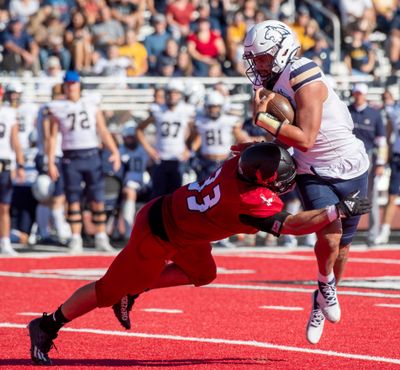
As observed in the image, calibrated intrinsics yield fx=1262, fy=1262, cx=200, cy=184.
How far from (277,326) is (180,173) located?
22.0 ft

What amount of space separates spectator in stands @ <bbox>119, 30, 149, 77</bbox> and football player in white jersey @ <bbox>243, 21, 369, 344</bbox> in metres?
10.9

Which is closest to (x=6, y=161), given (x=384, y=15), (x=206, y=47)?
(x=206, y=47)

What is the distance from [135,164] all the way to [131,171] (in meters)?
0.09

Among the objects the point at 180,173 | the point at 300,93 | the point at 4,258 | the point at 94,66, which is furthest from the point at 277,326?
the point at 94,66

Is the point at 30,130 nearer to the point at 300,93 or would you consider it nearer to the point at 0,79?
the point at 0,79

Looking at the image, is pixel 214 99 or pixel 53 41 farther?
pixel 53 41

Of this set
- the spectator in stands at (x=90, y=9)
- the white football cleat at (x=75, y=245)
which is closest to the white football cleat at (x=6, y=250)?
the white football cleat at (x=75, y=245)

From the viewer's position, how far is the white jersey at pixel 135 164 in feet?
47.9

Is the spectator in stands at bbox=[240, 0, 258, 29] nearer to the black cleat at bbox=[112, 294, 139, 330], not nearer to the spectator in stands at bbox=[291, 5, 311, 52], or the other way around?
the spectator in stands at bbox=[291, 5, 311, 52]

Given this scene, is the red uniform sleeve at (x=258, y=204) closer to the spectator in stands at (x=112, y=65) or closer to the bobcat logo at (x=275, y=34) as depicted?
the bobcat logo at (x=275, y=34)

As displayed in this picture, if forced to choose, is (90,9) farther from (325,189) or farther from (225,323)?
(325,189)

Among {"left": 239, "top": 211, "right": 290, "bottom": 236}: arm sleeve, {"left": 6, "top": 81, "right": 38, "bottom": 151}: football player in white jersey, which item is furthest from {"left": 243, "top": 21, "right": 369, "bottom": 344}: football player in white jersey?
{"left": 6, "top": 81, "right": 38, "bottom": 151}: football player in white jersey

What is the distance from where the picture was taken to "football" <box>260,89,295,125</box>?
6.48 m

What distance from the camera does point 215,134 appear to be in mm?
14195
